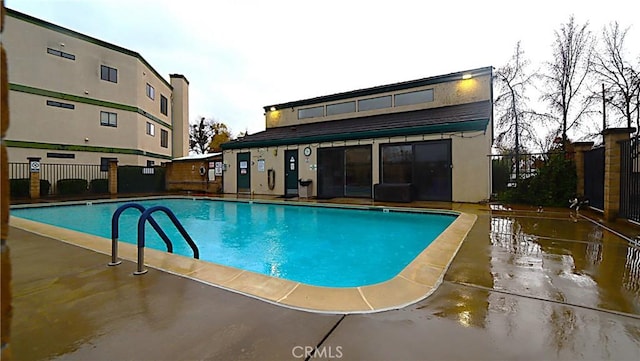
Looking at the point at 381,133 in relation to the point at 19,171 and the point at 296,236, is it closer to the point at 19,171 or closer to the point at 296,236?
the point at 296,236

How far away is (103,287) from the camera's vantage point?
2.47 metres

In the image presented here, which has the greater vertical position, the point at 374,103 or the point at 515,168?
the point at 374,103

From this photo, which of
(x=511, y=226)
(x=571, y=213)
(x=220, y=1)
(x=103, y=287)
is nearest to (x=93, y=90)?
(x=220, y=1)

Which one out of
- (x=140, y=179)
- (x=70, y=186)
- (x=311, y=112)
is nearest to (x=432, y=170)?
(x=311, y=112)

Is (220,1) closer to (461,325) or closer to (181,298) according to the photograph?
(181,298)

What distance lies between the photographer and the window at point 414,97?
12.8 meters

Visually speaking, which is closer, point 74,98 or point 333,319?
point 333,319

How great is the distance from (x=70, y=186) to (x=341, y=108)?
14.0 metres

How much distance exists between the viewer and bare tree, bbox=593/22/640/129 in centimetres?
1332

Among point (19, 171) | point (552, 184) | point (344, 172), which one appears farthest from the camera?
point (19, 171)

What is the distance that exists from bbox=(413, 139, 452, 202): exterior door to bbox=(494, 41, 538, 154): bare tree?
345 inches

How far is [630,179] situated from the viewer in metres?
4.99

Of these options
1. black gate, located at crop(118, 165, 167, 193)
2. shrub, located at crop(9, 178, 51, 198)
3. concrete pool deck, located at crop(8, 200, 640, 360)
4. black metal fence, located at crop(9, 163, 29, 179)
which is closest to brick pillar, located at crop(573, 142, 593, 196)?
concrete pool deck, located at crop(8, 200, 640, 360)

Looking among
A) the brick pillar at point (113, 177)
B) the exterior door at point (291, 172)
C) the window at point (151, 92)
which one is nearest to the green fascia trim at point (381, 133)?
the exterior door at point (291, 172)
